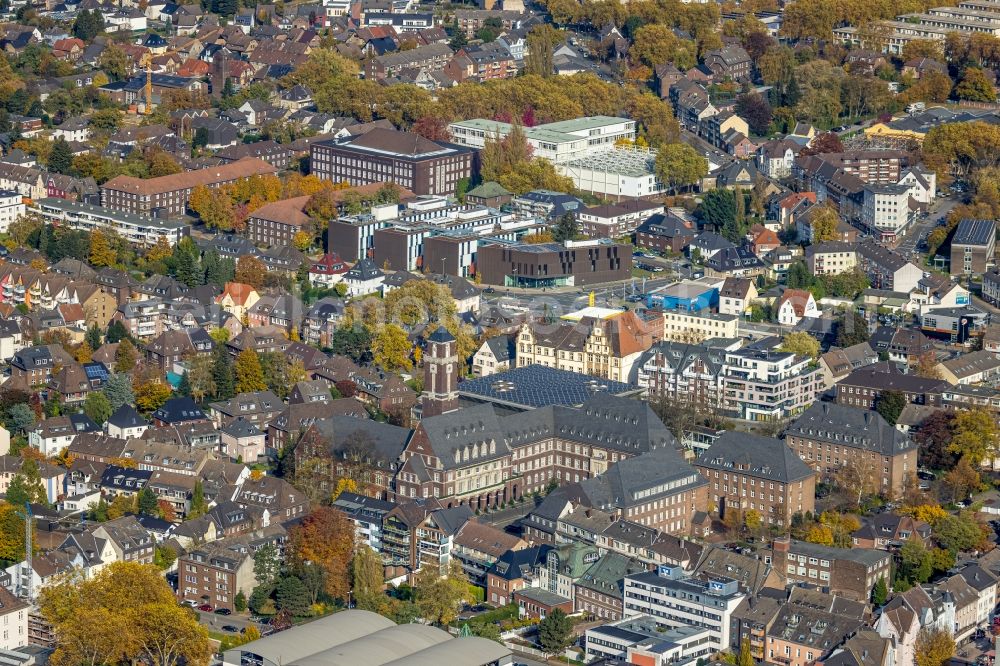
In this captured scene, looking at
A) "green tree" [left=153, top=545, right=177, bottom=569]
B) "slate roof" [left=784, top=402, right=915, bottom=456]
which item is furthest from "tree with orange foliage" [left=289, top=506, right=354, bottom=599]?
"slate roof" [left=784, top=402, right=915, bottom=456]

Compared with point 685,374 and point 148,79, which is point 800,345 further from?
point 148,79

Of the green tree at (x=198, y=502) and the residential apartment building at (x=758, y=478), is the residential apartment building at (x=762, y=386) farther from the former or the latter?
the green tree at (x=198, y=502)

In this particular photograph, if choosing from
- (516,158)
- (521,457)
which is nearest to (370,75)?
(516,158)

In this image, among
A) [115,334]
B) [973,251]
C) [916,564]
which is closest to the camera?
[916,564]

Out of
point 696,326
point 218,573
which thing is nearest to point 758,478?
point 696,326

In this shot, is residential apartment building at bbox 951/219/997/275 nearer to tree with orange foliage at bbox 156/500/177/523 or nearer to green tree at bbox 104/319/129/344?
green tree at bbox 104/319/129/344

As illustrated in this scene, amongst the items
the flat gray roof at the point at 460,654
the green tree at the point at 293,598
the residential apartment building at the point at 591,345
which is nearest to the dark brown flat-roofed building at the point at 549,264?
the residential apartment building at the point at 591,345
